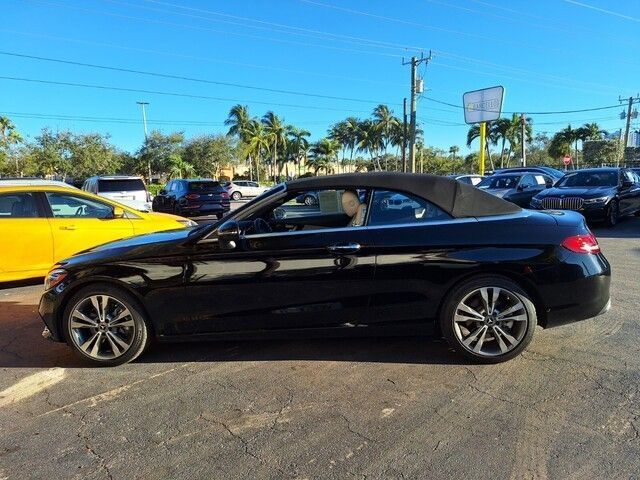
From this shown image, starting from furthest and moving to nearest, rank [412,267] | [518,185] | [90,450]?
[518,185]
[412,267]
[90,450]

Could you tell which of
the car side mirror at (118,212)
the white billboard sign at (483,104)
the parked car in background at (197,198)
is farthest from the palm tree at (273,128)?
the car side mirror at (118,212)

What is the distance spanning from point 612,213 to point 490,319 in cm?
1098

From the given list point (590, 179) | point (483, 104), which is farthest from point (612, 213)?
point (483, 104)

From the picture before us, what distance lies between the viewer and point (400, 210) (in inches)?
158

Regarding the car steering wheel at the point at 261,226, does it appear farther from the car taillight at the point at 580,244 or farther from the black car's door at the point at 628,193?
the black car's door at the point at 628,193

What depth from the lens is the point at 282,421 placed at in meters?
3.20

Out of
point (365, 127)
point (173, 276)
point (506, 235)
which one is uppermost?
point (365, 127)

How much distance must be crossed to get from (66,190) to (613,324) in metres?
7.29

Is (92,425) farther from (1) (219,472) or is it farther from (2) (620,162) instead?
(2) (620,162)

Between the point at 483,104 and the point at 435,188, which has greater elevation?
the point at 483,104

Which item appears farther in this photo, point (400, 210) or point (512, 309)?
point (400, 210)

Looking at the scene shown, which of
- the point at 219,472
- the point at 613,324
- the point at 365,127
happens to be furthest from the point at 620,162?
the point at 219,472

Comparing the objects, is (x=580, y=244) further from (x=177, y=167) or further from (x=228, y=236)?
(x=177, y=167)

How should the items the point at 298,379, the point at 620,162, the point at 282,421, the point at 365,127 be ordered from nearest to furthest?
the point at 282,421 < the point at 298,379 < the point at 620,162 < the point at 365,127
